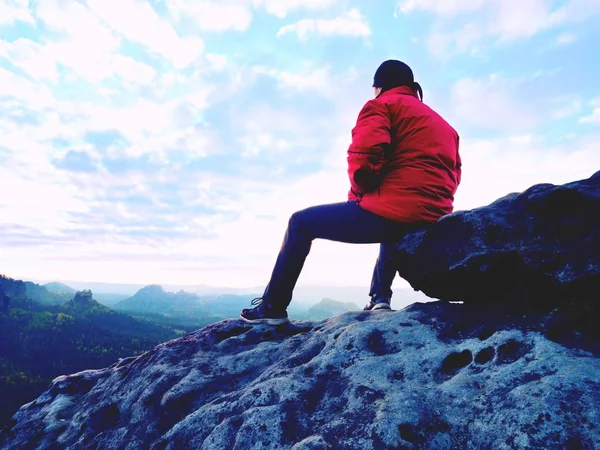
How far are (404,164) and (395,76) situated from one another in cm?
207

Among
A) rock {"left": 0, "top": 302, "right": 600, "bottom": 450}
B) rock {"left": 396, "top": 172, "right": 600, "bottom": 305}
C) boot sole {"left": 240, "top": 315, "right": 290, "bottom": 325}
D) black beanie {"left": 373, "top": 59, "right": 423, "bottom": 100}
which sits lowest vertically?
rock {"left": 0, "top": 302, "right": 600, "bottom": 450}

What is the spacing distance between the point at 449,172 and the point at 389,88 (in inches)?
81.2

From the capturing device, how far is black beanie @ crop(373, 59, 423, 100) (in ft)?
23.9

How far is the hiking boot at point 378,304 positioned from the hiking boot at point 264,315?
196 cm

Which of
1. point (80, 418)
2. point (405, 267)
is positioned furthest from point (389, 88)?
point (80, 418)

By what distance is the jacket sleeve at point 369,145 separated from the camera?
6109mm

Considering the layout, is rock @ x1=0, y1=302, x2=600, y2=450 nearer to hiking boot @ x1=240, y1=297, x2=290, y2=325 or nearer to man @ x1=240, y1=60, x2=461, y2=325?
hiking boot @ x1=240, y1=297, x2=290, y2=325

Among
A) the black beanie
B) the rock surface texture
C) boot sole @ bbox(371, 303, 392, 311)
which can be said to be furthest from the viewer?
boot sole @ bbox(371, 303, 392, 311)

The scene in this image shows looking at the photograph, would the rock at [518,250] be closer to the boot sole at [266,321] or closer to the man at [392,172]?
the man at [392,172]

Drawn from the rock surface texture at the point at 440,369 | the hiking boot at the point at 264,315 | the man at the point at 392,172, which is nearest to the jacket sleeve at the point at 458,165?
the man at the point at 392,172

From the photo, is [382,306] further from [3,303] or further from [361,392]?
[3,303]

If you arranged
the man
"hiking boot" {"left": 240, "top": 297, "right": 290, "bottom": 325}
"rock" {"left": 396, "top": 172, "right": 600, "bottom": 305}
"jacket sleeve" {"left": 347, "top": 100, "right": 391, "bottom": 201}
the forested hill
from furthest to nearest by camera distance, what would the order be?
the forested hill
"hiking boot" {"left": 240, "top": 297, "right": 290, "bottom": 325}
the man
"jacket sleeve" {"left": 347, "top": 100, "right": 391, "bottom": 201}
"rock" {"left": 396, "top": 172, "right": 600, "bottom": 305}

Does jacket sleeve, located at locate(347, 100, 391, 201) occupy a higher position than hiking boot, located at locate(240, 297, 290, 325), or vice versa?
jacket sleeve, located at locate(347, 100, 391, 201)

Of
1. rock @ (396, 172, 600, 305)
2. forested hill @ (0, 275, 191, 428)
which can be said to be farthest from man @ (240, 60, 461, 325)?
forested hill @ (0, 275, 191, 428)
